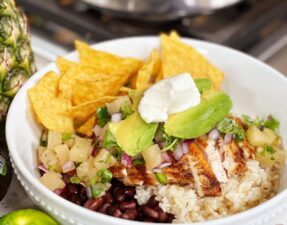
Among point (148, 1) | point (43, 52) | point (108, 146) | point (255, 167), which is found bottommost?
point (43, 52)

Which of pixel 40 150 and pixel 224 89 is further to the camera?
pixel 224 89

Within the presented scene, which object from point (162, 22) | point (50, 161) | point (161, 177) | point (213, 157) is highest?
point (213, 157)

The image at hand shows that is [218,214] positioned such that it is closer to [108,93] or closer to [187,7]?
[108,93]

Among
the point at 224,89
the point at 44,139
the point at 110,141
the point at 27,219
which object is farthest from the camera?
the point at 224,89

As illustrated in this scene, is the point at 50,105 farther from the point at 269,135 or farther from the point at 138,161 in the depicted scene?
the point at 269,135

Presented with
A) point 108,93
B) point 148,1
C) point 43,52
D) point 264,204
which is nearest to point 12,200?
point 108,93

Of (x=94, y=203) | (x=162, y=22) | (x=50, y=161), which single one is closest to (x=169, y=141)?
(x=94, y=203)

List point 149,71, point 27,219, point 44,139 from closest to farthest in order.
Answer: point 27,219, point 44,139, point 149,71
